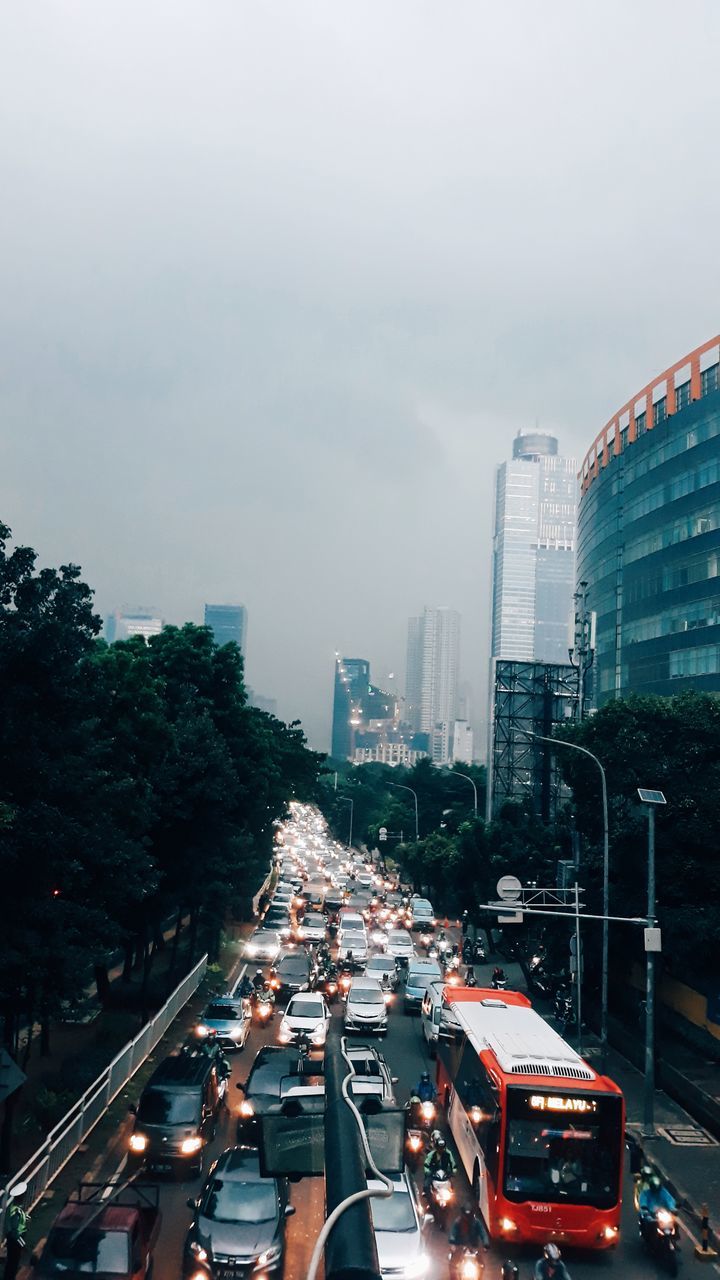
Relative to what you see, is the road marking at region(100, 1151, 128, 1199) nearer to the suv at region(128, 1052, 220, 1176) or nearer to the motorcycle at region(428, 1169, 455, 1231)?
the suv at region(128, 1052, 220, 1176)

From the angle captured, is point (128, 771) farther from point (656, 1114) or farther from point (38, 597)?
point (656, 1114)

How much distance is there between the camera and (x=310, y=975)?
31.9m

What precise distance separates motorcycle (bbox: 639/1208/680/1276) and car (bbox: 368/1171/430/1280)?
3.83m

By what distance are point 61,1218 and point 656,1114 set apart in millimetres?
16453

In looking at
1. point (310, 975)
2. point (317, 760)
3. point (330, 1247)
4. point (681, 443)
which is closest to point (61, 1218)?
point (330, 1247)

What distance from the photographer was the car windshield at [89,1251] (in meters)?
10.8

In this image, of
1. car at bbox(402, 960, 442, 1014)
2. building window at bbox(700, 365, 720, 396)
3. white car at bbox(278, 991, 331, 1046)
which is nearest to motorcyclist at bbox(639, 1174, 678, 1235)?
white car at bbox(278, 991, 331, 1046)

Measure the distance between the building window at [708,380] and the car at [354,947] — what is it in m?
44.4

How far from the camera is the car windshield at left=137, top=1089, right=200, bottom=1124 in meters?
16.1

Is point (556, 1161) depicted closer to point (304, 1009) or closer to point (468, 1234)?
point (468, 1234)

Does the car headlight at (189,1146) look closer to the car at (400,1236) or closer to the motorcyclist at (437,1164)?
the motorcyclist at (437,1164)

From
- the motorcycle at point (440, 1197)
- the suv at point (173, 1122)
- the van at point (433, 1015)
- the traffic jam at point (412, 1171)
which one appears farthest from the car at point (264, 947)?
the motorcycle at point (440, 1197)

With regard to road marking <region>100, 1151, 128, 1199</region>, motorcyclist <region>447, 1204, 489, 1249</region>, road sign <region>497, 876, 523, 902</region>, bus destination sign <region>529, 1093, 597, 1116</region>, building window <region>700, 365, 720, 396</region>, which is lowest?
road marking <region>100, 1151, 128, 1199</region>

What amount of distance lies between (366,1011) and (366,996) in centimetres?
78
